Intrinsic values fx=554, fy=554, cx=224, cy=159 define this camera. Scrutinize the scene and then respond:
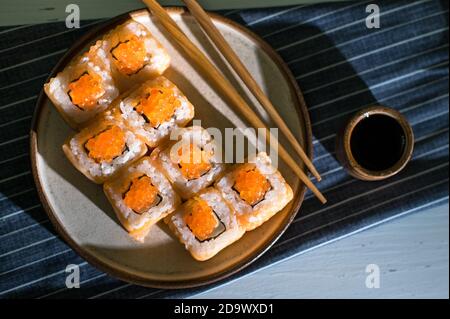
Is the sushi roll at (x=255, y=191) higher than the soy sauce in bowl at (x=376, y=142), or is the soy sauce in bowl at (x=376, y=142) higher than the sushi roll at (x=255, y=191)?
the soy sauce in bowl at (x=376, y=142)

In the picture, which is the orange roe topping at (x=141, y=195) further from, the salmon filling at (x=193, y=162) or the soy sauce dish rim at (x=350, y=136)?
the soy sauce dish rim at (x=350, y=136)

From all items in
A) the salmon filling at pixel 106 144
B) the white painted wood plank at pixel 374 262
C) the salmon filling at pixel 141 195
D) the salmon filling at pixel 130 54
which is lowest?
the white painted wood plank at pixel 374 262

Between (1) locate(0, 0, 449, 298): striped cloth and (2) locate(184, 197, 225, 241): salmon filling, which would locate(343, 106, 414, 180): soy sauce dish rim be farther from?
(2) locate(184, 197, 225, 241): salmon filling

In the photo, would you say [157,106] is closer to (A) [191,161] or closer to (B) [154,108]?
(B) [154,108]

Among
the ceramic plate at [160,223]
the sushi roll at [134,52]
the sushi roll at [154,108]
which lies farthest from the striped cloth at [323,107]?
the sushi roll at [154,108]

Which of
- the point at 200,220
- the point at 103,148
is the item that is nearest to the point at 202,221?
the point at 200,220

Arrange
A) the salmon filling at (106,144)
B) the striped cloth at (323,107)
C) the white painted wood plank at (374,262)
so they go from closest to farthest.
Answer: the salmon filling at (106,144)
the striped cloth at (323,107)
the white painted wood plank at (374,262)
